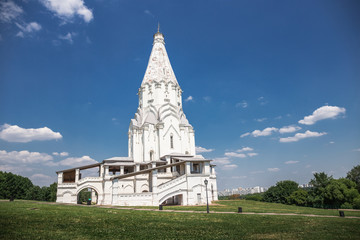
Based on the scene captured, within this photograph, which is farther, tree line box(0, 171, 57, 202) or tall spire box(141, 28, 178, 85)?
tree line box(0, 171, 57, 202)

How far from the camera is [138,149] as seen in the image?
38750 millimetres

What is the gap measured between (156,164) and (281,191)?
1185 inches

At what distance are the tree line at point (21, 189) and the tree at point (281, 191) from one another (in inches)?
1880

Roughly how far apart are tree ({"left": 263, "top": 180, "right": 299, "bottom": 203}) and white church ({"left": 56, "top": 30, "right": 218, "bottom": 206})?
21.7 meters

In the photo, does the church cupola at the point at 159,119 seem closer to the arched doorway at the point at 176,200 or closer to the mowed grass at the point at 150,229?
the arched doorway at the point at 176,200

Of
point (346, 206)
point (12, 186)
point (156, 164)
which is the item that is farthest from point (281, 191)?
point (12, 186)

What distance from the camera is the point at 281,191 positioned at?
50.8 metres

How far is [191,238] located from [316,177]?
42.9 metres

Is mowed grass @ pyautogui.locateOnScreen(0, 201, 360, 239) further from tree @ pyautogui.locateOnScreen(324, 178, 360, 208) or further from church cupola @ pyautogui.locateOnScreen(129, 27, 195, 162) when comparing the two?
tree @ pyautogui.locateOnScreen(324, 178, 360, 208)

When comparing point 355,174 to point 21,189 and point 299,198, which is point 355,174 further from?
point 21,189

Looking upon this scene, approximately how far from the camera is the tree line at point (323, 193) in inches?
1468

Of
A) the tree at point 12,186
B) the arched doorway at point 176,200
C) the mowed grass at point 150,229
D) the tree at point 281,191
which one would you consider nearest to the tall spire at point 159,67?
the arched doorway at point 176,200

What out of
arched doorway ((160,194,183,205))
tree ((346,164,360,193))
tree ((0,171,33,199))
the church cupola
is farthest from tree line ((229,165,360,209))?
tree ((0,171,33,199))

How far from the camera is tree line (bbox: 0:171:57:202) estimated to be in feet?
160
